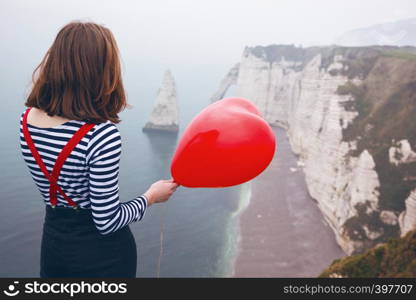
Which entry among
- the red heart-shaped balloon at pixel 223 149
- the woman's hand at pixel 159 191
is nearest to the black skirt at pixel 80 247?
the woman's hand at pixel 159 191

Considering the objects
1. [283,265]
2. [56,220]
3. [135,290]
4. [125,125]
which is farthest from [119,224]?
[125,125]

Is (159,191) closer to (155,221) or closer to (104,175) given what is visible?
(104,175)

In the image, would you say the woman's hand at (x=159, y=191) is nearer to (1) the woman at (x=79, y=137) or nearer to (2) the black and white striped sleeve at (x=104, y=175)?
(1) the woman at (x=79, y=137)

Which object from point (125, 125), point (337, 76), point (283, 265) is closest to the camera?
point (283, 265)

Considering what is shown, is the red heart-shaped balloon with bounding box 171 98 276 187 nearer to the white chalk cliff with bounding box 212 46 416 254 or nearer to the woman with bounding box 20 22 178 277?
the woman with bounding box 20 22 178 277

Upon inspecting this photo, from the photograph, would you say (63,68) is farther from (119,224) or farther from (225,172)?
(225,172)

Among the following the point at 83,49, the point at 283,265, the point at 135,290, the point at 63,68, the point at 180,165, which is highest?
the point at 83,49

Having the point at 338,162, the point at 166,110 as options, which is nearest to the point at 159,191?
the point at 338,162
